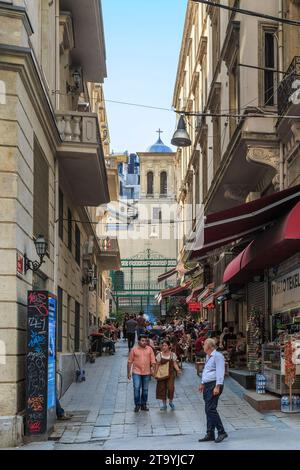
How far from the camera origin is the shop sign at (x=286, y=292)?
14.6 meters

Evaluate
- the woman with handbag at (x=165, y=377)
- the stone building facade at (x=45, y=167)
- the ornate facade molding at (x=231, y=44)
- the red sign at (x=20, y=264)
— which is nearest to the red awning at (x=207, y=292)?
the stone building facade at (x=45, y=167)

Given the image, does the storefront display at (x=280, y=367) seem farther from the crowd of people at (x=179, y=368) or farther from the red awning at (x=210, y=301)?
the red awning at (x=210, y=301)

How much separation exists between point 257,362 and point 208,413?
628 cm

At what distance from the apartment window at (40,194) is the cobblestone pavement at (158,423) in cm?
372

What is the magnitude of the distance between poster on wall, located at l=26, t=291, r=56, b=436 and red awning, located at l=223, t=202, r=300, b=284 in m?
4.74

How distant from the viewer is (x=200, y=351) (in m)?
20.3

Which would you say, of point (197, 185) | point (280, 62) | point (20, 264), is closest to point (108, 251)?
point (197, 185)

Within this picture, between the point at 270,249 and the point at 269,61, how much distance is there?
5.90 m

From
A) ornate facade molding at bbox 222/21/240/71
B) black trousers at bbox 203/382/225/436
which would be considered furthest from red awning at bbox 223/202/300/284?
ornate facade molding at bbox 222/21/240/71

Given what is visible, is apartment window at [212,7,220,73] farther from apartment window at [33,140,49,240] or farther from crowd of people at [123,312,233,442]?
apartment window at [33,140,49,240]

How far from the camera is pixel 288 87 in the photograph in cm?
1452
